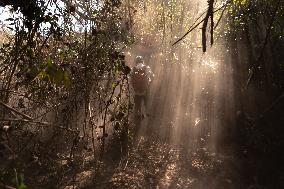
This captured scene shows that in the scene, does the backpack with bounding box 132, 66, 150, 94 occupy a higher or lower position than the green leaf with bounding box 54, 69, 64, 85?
higher

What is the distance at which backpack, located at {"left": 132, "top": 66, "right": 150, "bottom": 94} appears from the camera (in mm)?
10391

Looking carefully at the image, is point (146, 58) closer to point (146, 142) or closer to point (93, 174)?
point (146, 142)

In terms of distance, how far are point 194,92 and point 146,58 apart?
6.79 meters

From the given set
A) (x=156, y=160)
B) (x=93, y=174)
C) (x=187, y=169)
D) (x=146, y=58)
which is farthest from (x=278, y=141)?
(x=146, y=58)

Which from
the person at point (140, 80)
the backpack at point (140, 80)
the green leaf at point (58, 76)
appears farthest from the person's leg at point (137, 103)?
the green leaf at point (58, 76)

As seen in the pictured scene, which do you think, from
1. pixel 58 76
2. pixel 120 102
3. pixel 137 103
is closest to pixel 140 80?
pixel 137 103

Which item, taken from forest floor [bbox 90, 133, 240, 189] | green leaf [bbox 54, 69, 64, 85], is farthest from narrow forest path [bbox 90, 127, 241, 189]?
green leaf [bbox 54, 69, 64, 85]

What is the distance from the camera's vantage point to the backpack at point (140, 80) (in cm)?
1039

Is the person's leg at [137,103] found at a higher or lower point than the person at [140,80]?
lower

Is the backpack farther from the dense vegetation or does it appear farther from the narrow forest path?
the narrow forest path

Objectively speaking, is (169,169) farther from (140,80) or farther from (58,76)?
(58,76)

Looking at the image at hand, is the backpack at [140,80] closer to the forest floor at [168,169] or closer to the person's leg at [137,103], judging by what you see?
the person's leg at [137,103]

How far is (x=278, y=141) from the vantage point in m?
8.72

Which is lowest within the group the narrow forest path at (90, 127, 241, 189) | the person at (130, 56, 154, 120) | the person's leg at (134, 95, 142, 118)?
the narrow forest path at (90, 127, 241, 189)
